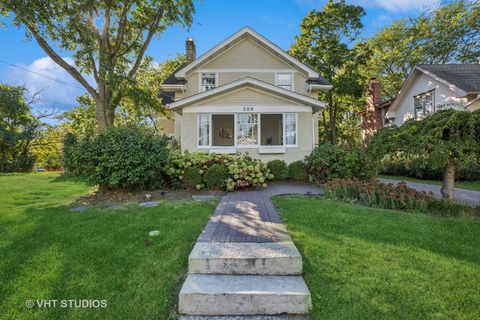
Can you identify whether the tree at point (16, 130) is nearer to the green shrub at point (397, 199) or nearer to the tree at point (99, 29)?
the tree at point (99, 29)

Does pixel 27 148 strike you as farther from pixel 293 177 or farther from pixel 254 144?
pixel 293 177

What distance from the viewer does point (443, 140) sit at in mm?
6227

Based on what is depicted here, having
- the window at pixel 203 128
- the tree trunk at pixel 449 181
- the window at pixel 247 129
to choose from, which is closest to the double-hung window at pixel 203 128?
the window at pixel 203 128

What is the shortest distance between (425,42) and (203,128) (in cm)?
2754

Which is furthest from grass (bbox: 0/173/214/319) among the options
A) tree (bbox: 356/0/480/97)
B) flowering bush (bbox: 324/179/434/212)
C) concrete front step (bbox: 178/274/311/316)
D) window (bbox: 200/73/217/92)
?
tree (bbox: 356/0/480/97)

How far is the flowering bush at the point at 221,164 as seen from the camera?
29.0 feet

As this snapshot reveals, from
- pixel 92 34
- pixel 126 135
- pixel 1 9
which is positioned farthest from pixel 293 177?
pixel 1 9

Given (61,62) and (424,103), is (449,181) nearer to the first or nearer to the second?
(424,103)

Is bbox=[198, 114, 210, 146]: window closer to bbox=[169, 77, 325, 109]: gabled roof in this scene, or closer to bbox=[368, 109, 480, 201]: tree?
bbox=[169, 77, 325, 109]: gabled roof

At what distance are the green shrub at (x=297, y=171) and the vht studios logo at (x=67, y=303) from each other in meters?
9.20

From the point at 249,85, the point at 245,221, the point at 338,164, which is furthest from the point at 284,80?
the point at 245,221

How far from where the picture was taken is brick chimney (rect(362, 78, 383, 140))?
2550 centimetres

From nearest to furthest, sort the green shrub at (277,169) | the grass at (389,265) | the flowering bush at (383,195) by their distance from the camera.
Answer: the grass at (389,265) → the flowering bush at (383,195) → the green shrub at (277,169)

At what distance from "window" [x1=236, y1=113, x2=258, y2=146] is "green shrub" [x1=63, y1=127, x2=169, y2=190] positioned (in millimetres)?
4931
